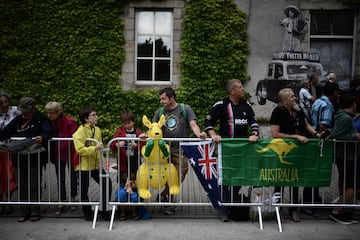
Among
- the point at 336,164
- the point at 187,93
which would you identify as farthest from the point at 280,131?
the point at 187,93

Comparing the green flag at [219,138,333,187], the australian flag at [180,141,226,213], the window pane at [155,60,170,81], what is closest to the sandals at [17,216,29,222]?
the australian flag at [180,141,226,213]

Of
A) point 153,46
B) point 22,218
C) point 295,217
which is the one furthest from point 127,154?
point 153,46

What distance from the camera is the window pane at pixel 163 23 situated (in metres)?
11.6

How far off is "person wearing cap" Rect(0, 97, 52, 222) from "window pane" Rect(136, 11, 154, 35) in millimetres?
→ 5825

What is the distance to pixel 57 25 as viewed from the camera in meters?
11.2

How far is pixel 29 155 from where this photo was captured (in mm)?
6352

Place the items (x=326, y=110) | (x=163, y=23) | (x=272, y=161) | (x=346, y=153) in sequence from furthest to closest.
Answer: (x=163, y=23) < (x=326, y=110) < (x=346, y=153) < (x=272, y=161)

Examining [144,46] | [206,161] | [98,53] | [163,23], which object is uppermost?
[163,23]

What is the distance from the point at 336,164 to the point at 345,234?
113 centimetres


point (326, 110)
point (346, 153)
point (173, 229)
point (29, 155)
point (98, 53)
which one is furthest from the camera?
point (98, 53)

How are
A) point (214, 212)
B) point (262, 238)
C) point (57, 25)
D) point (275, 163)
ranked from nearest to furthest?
point (262, 238), point (275, 163), point (214, 212), point (57, 25)

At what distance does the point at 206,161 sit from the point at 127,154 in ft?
3.97

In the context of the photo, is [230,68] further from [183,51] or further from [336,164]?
[336,164]

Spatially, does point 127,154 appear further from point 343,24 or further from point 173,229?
point 343,24
